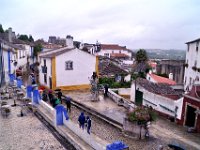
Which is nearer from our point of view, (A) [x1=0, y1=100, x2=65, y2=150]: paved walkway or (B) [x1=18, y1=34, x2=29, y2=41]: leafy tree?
(A) [x1=0, y1=100, x2=65, y2=150]: paved walkway

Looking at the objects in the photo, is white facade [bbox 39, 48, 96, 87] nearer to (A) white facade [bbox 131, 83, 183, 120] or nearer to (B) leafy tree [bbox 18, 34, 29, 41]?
(A) white facade [bbox 131, 83, 183, 120]

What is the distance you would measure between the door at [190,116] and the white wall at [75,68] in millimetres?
14023

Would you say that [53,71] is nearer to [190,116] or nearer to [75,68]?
[75,68]

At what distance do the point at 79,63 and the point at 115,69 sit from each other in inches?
262

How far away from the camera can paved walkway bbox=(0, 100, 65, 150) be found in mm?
11422

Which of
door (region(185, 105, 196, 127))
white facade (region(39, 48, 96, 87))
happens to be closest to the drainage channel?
door (region(185, 105, 196, 127))

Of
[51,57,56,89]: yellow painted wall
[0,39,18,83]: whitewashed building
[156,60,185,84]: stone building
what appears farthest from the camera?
[156,60,185,84]: stone building

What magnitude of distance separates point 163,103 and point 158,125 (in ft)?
10.5

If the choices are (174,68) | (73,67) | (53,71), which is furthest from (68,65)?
(174,68)

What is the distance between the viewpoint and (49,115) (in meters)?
15.7

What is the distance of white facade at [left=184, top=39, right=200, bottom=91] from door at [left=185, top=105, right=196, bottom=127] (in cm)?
1370

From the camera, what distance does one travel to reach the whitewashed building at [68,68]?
25.6 m

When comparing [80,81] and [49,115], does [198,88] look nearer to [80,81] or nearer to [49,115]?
[49,115]

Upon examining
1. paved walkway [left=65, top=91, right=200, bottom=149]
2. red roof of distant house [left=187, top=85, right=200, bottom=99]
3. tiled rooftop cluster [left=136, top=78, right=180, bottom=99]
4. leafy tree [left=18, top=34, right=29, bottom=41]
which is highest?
leafy tree [left=18, top=34, right=29, bottom=41]
